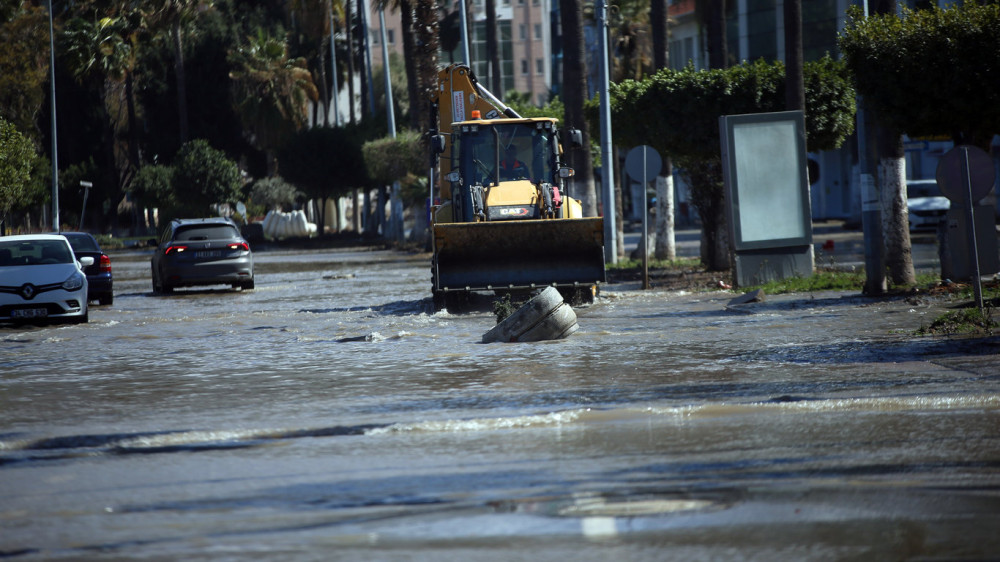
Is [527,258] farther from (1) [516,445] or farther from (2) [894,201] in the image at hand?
(1) [516,445]

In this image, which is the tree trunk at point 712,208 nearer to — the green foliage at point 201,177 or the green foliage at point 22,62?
the green foliage at point 22,62

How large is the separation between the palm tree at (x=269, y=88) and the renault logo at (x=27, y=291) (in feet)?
176

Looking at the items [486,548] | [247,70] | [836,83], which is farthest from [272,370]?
[247,70]

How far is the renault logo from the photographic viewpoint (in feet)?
65.0

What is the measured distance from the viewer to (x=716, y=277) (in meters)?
24.8

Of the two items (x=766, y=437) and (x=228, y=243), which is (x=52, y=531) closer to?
(x=766, y=437)

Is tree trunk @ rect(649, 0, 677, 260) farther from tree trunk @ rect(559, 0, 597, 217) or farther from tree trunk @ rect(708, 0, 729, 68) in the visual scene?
tree trunk @ rect(708, 0, 729, 68)

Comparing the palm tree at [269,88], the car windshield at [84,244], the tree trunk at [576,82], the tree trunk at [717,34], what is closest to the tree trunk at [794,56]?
the tree trunk at [717,34]

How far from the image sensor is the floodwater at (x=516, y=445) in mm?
5773

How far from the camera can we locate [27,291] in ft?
65.0

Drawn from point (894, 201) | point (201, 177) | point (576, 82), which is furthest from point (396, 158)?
point (894, 201)

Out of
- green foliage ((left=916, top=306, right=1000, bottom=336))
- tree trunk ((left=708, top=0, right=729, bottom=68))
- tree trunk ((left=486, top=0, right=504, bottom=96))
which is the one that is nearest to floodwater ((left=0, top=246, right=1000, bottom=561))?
green foliage ((left=916, top=306, right=1000, bottom=336))

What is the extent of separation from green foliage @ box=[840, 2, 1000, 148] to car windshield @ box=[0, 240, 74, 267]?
42.9 feet

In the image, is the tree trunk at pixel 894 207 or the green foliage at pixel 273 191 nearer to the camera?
the tree trunk at pixel 894 207
